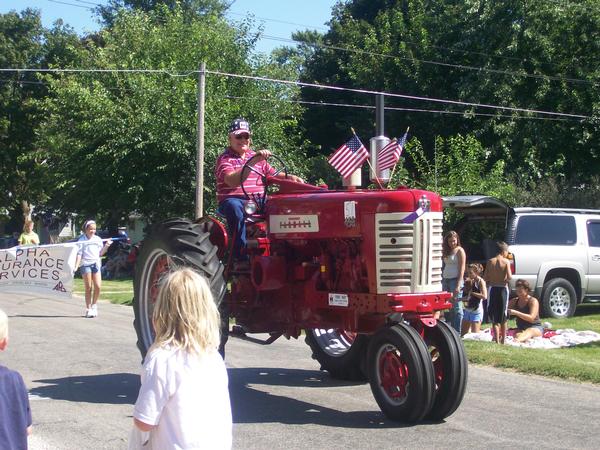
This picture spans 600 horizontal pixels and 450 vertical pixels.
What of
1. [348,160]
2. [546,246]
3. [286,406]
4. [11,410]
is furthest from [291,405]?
[546,246]

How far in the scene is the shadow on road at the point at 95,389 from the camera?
26.3ft

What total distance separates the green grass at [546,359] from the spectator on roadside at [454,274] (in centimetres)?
154

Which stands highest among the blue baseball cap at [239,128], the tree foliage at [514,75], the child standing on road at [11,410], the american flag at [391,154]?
the tree foliage at [514,75]

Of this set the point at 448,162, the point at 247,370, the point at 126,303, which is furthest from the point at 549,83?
the point at 247,370

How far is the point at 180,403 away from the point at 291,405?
451 cm

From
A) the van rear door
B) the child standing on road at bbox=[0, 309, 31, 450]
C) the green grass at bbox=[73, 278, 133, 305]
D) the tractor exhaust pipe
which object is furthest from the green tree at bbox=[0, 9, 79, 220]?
the child standing on road at bbox=[0, 309, 31, 450]

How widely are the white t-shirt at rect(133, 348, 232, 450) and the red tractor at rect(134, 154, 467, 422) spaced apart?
11.8 feet

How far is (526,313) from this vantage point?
→ 13641 mm

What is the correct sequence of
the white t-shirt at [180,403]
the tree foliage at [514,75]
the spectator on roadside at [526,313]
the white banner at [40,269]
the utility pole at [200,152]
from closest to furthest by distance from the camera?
the white t-shirt at [180,403]
the spectator on roadside at [526,313]
the white banner at [40,269]
the utility pole at [200,152]
the tree foliage at [514,75]

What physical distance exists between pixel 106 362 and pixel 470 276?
625cm

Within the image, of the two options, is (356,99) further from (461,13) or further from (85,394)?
(85,394)

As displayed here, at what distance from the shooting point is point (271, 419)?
24.2 feet

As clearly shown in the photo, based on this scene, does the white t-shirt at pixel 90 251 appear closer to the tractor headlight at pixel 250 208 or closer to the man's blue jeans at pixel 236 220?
the man's blue jeans at pixel 236 220

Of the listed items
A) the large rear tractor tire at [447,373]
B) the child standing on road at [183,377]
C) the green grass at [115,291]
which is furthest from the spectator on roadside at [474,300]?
the child standing on road at [183,377]
